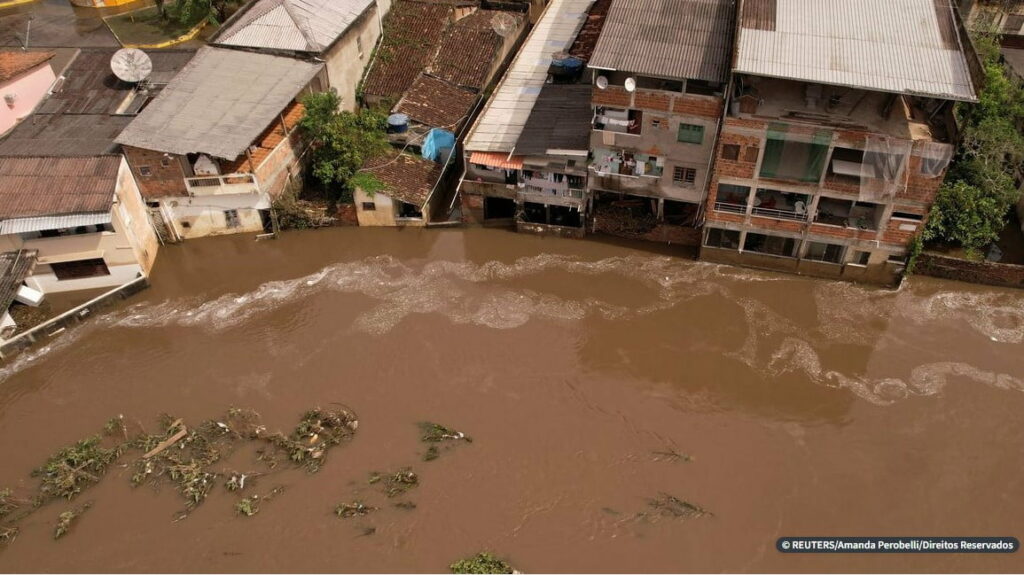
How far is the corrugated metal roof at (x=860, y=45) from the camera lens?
23828mm

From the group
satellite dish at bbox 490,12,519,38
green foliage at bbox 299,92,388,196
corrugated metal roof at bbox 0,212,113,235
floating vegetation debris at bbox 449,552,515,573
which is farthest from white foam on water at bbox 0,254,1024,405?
satellite dish at bbox 490,12,519,38

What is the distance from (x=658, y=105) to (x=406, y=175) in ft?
38.5

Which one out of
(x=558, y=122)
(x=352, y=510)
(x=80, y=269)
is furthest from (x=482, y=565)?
(x=80, y=269)

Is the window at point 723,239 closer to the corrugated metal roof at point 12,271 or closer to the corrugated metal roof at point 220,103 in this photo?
the corrugated metal roof at point 220,103

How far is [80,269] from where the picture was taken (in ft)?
93.9

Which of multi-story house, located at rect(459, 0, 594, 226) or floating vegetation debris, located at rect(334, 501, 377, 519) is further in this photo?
multi-story house, located at rect(459, 0, 594, 226)

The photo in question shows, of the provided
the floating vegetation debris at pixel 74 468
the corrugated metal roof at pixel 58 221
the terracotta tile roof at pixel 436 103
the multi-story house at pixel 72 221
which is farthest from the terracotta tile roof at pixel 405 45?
the floating vegetation debris at pixel 74 468

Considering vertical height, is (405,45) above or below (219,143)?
above

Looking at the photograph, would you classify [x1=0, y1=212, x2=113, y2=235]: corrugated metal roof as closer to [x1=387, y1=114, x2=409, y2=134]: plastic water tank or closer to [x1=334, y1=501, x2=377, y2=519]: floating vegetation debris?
[x1=387, y1=114, x2=409, y2=134]: plastic water tank

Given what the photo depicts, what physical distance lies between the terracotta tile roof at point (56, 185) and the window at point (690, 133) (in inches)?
871

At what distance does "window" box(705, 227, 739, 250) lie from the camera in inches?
1142

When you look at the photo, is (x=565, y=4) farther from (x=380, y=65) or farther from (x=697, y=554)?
(x=697, y=554)

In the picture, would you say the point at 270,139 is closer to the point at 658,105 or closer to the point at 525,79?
the point at 525,79

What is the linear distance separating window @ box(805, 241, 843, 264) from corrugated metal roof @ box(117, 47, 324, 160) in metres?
23.4
